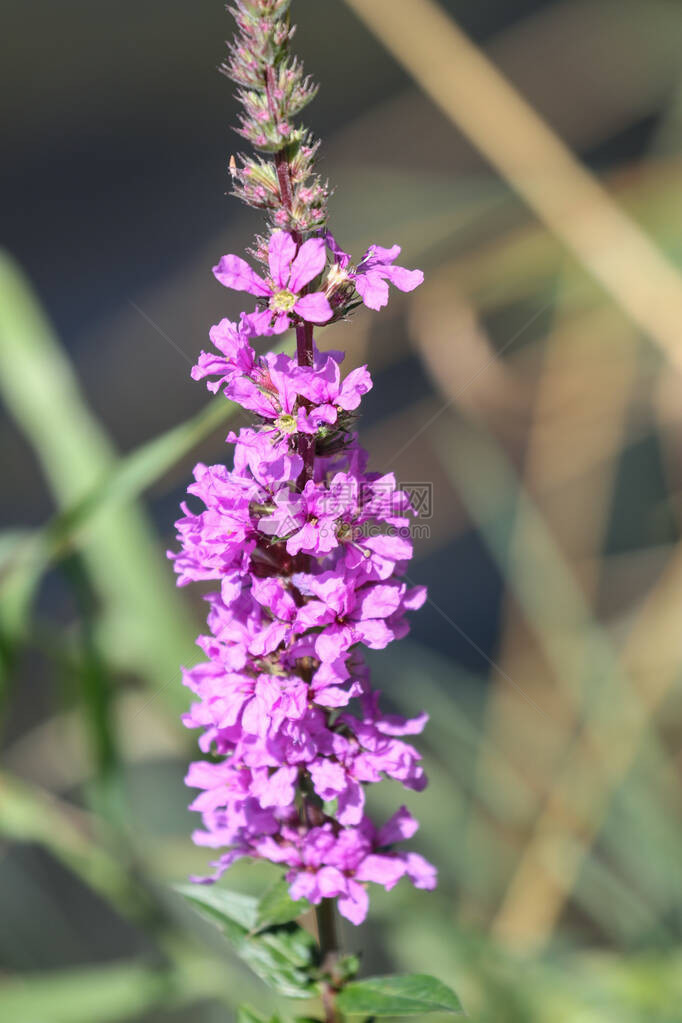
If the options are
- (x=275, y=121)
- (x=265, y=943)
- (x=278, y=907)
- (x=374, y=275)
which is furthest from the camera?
(x=265, y=943)

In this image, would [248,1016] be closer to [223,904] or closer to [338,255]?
[223,904]

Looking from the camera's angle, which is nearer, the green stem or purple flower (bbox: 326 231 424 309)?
purple flower (bbox: 326 231 424 309)

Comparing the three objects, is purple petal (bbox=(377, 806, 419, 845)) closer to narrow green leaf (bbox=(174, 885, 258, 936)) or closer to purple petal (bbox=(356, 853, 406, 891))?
purple petal (bbox=(356, 853, 406, 891))

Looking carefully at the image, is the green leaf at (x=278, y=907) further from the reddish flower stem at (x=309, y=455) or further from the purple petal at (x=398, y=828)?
the purple petal at (x=398, y=828)

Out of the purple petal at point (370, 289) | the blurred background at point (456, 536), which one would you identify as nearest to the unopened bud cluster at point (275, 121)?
the purple petal at point (370, 289)

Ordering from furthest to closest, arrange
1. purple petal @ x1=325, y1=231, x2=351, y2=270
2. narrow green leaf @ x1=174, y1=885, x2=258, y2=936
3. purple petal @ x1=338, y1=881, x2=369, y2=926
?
narrow green leaf @ x1=174, y1=885, x2=258, y2=936 < purple petal @ x1=338, y1=881, x2=369, y2=926 < purple petal @ x1=325, y1=231, x2=351, y2=270

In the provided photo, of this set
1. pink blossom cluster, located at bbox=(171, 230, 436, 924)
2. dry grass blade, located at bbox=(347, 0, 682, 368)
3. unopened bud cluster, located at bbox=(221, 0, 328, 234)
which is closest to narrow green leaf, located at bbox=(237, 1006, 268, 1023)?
pink blossom cluster, located at bbox=(171, 230, 436, 924)

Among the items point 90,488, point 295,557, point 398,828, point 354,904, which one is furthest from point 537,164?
point 354,904
